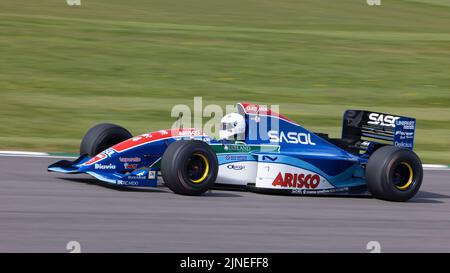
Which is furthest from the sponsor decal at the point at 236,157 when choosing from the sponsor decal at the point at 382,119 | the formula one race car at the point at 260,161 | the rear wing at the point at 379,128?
the sponsor decal at the point at 382,119

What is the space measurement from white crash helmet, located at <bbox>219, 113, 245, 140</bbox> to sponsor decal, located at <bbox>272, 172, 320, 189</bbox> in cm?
61

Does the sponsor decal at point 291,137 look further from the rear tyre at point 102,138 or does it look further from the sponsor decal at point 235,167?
the rear tyre at point 102,138

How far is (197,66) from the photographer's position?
68.4 feet

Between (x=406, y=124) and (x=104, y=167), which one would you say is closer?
(x=104, y=167)

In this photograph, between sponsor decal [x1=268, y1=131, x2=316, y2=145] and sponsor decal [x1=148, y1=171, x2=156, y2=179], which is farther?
sponsor decal [x1=268, y1=131, x2=316, y2=145]

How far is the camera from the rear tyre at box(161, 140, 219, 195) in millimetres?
8703

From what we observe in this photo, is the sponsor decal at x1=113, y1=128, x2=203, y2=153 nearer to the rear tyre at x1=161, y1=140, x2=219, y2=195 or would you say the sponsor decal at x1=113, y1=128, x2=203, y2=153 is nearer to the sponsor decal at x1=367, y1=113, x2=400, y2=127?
the rear tyre at x1=161, y1=140, x2=219, y2=195

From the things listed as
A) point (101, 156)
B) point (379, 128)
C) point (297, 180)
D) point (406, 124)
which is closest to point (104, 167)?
point (101, 156)

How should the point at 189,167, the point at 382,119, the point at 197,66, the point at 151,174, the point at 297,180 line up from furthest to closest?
the point at 197,66
the point at 382,119
the point at 297,180
the point at 151,174
the point at 189,167

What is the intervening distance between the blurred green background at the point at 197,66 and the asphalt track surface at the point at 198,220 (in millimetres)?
4330

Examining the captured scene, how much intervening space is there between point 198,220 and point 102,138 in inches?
100

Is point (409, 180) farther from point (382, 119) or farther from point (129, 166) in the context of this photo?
point (129, 166)

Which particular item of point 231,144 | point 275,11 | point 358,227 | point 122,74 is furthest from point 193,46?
point 358,227

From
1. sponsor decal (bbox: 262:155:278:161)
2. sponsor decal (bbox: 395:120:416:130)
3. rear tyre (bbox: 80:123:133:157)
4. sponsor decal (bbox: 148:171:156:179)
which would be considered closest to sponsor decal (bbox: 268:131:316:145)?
sponsor decal (bbox: 262:155:278:161)
